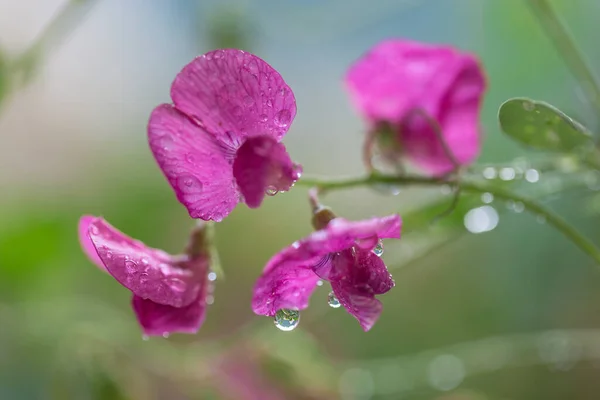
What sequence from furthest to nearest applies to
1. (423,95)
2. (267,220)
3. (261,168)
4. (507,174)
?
(267,220) < (423,95) < (507,174) < (261,168)

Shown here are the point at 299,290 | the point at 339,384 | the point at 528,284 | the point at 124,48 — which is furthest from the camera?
the point at 124,48

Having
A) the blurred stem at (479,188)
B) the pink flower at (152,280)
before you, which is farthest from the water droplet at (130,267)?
the blurred stem at (479,188)

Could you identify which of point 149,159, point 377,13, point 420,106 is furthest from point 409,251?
point 149,159

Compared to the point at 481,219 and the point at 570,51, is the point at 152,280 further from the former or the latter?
the point at 570,51

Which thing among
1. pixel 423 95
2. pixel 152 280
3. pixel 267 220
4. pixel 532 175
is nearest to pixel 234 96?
pixel 152 280

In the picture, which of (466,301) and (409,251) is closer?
(409,251)

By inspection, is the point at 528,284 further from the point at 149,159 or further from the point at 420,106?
the point at 149,159
